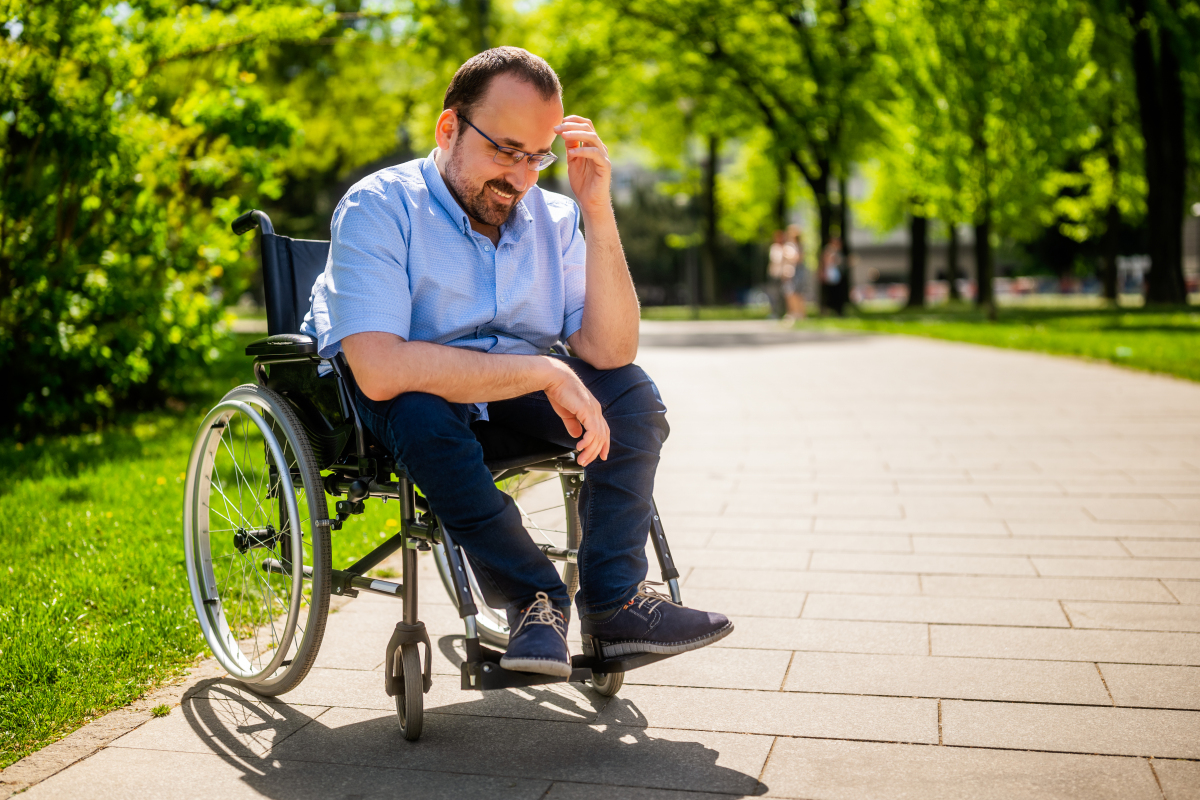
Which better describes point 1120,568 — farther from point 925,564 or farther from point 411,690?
point 411,690

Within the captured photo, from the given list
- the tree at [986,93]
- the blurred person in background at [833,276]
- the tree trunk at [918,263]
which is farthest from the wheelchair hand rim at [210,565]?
the tree trunk at [918,263]

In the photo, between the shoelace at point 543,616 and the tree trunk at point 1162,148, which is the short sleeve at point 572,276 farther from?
the tree trunk at point 1162,148

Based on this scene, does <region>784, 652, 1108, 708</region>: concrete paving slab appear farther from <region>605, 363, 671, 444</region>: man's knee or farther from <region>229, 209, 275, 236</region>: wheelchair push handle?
<region>229, 209, 275, 236</region>: wheelchair push handle

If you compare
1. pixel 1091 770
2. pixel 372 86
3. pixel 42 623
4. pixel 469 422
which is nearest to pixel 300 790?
pixel 469 422

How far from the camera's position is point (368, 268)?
2816 millimetres

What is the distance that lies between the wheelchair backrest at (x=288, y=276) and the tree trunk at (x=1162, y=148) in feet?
69.4

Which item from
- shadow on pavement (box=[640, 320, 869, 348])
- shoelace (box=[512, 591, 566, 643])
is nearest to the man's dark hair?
shoelace (box=[512, 591, 566, 643])

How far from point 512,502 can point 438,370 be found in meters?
0.37

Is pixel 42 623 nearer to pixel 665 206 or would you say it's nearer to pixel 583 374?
pixel 583 374

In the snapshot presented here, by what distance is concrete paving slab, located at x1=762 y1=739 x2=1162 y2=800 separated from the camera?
8.19 feet

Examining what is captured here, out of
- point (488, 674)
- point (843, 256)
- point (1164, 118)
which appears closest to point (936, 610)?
point (488, 674)

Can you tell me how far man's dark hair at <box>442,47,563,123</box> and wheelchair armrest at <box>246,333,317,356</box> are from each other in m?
0.71

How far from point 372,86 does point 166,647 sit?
21.2 meters

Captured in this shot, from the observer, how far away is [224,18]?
27.2 feet
